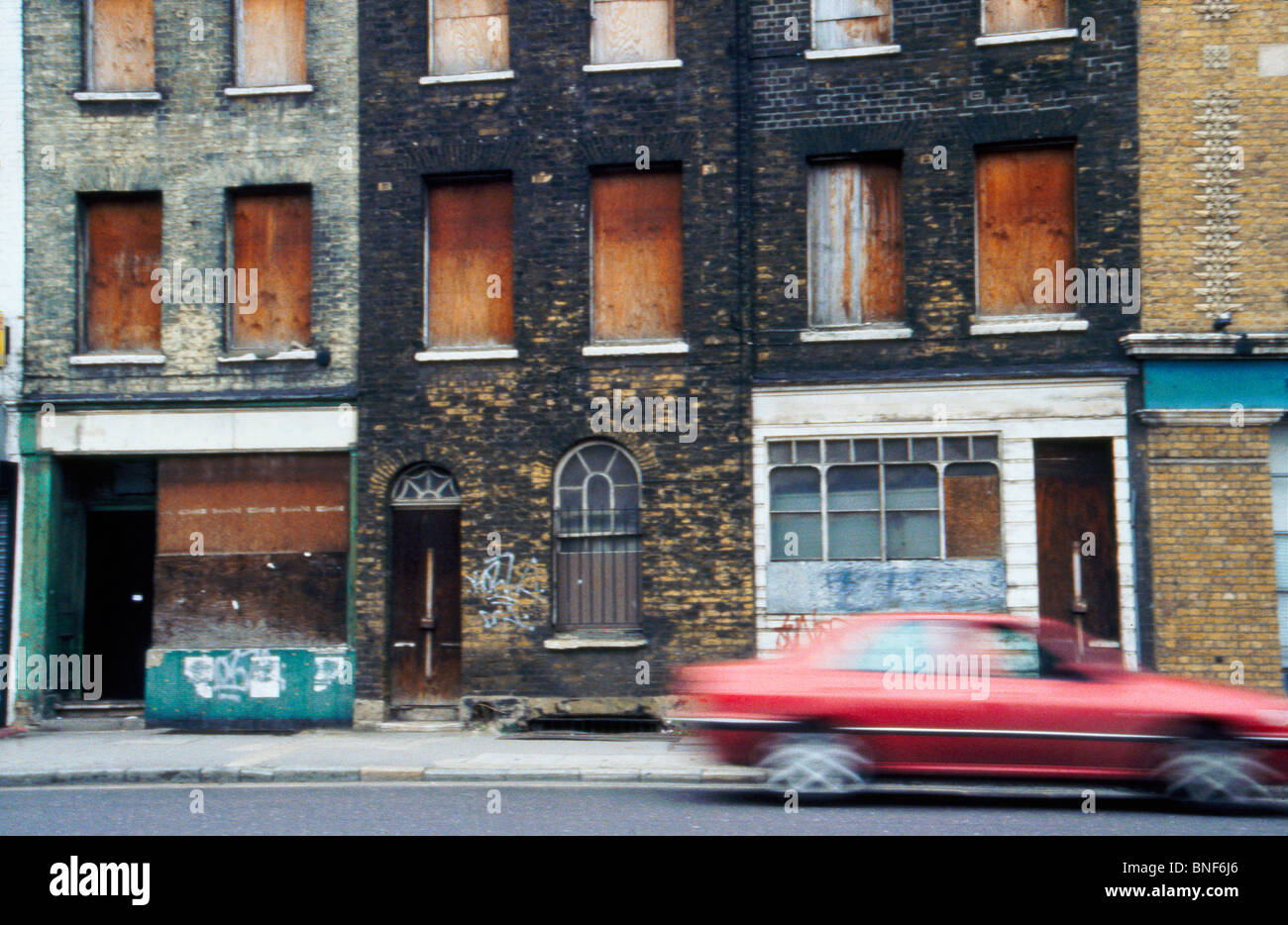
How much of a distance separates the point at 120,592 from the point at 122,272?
13.9 feet

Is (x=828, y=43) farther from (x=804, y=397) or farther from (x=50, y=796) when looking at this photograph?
(x=50, y=796)

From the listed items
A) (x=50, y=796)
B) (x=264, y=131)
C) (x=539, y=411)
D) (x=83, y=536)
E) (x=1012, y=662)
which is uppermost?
(x=264, y=131)

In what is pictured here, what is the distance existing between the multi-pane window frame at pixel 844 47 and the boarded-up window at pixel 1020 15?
114 cm

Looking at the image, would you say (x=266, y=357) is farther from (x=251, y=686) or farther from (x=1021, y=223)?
(x=1021, y=223)

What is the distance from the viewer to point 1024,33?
1561cm

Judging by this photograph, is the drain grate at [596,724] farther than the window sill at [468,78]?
No

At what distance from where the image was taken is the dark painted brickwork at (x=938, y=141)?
50.2ft

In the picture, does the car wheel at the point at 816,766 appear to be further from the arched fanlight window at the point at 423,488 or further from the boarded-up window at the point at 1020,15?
the boarded-up window at the point at 1020,15

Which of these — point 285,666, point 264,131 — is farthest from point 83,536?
point 264,131

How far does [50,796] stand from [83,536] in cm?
618

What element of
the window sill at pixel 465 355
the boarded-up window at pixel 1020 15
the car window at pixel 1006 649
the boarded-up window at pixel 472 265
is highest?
the boarded-up window at pixel 1020 15

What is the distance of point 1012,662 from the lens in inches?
402

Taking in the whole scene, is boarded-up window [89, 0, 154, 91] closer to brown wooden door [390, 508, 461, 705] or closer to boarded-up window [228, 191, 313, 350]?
boarded-up window [228, 191, 313, 350]

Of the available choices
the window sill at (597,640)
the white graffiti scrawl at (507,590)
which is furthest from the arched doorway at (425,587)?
the window sill at (597,640)
